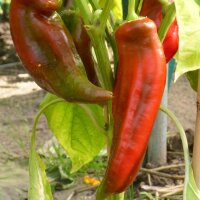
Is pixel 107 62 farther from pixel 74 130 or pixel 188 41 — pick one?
pixel 74 130

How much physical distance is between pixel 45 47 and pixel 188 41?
25cm

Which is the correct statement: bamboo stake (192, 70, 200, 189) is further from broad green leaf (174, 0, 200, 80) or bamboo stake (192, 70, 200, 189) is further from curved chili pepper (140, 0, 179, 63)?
broad green leaf (174, 0, 200, 80)

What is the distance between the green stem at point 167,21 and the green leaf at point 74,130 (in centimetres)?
31

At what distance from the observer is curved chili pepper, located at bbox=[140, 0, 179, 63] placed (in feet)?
3.16

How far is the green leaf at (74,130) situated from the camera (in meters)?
1.18

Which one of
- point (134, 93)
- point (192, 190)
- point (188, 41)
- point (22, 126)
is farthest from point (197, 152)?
point (22, 126)

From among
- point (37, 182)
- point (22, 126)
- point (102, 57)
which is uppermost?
point (102, 57)

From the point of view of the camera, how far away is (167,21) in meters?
0.92

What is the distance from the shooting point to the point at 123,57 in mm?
872

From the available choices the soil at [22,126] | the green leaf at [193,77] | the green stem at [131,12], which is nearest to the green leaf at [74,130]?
the green leaf at [193,77]

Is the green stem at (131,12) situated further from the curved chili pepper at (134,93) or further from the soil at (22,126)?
the soil at (22,126)

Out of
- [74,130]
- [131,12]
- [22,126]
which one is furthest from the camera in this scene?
[22,126]

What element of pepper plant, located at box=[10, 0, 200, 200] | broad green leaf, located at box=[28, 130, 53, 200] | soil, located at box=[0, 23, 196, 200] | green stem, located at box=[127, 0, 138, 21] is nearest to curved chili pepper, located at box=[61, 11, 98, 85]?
pepper plant, located at box=[10, 0, 200, 200]

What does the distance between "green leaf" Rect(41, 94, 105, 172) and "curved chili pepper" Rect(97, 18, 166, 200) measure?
29 centimetres
